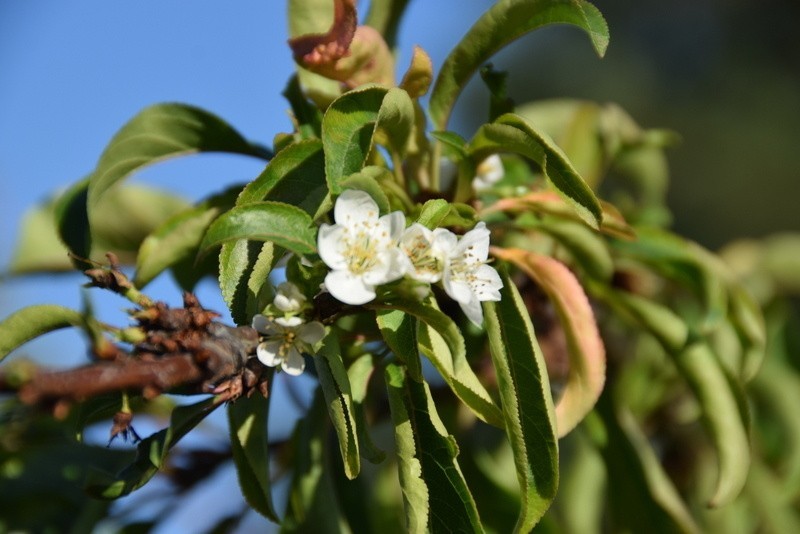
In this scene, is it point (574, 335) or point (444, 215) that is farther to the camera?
point (574, 335)

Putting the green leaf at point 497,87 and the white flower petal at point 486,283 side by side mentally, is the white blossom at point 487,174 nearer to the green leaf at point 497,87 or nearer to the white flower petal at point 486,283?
the green leaf at point 497,87

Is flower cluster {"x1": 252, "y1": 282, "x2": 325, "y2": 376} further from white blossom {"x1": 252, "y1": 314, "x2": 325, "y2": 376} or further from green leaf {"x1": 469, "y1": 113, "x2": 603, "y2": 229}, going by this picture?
green leaf {"x1": 469, "y1": 113, "x2": 603, "y2": 229}

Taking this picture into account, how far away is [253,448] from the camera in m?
1.10

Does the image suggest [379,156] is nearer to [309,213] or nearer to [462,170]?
[462,170]

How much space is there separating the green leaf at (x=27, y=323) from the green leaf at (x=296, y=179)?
0.24 m

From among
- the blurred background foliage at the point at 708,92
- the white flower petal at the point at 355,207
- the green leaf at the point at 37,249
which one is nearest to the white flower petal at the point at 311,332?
the white flower petal at the point at 355,207

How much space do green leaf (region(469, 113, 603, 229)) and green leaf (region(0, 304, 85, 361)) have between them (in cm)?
56

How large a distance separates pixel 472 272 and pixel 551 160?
0.16 metres

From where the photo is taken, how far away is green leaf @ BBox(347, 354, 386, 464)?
3.30ft

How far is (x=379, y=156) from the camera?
123cm

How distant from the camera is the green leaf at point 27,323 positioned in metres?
0.93

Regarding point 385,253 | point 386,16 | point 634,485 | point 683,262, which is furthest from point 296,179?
point 634,485

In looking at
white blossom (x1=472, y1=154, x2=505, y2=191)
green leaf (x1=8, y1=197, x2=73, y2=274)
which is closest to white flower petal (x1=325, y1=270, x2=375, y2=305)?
white blossom (x1=472, y1=154, x2=505, y2=191)

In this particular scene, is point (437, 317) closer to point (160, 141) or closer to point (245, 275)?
point (245, 275)
